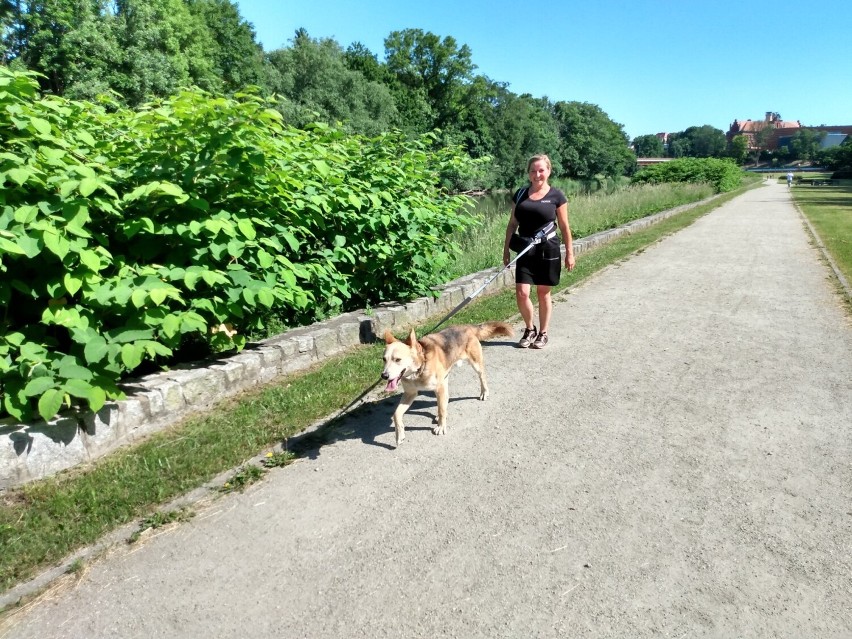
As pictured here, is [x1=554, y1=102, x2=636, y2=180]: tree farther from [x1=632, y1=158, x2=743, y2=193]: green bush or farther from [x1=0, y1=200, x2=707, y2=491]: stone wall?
[x1=0, y1=200, x2=707, y2=491]: stone wall

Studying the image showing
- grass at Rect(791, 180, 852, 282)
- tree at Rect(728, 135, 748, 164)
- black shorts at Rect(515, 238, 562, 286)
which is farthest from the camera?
tree at Rect(728, 135, 748, 164)

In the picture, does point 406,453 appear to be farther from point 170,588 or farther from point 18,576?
point 18,576

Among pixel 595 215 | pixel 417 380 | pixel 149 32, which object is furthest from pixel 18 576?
pixel 149 32

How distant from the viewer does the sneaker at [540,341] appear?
6.40 meters

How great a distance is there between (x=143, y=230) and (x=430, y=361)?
2.27m

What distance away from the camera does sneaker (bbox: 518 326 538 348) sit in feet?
21.1

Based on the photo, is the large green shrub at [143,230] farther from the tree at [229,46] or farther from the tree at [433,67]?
the tree at [433,67]

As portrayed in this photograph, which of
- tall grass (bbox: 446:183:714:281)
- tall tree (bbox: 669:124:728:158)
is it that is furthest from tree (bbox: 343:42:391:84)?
tall tree (bbox: 669:124:728:158)

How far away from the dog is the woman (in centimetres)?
131

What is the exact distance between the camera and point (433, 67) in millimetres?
68438

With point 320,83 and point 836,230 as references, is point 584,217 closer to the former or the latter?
point 836,230

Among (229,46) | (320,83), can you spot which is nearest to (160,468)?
(320,83)

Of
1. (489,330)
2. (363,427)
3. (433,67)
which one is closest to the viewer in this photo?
(363,427)

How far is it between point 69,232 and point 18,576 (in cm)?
203
